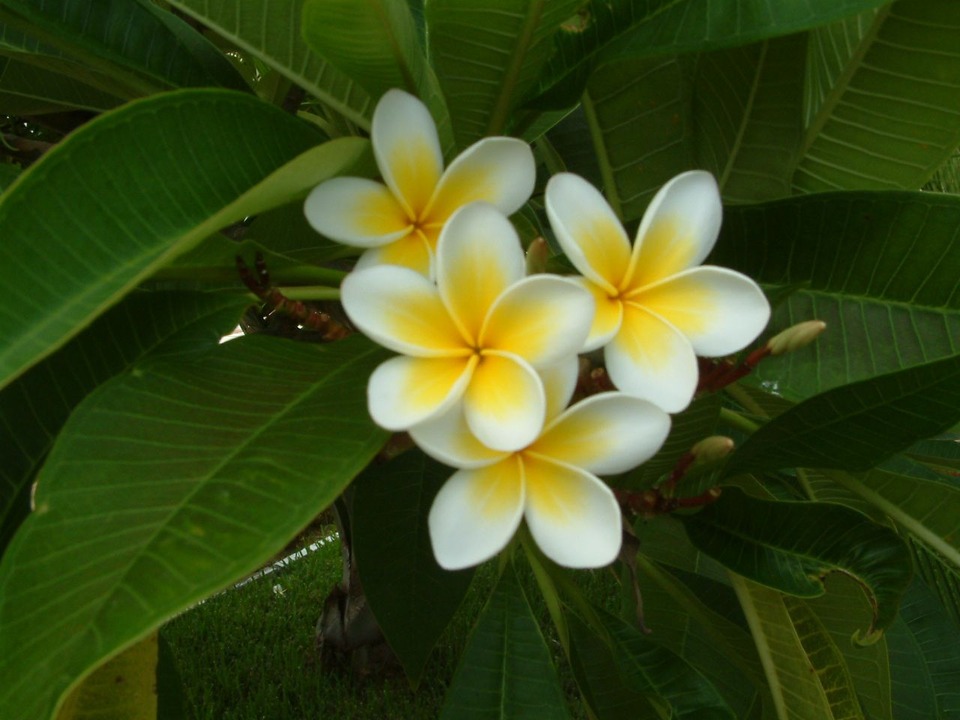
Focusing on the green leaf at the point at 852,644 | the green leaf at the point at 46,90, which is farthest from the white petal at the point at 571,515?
the green leaf at the point at 46,90

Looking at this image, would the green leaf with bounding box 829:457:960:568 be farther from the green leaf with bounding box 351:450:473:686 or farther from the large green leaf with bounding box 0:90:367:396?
the large green leaf with bounding box 0:90:367:396

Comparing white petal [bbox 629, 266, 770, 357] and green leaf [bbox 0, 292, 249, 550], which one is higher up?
white petal [bbox 629, 266, 770, 357]

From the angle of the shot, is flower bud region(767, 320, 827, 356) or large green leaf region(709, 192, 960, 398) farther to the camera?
large green leaf region(709, 192, 960, 398)

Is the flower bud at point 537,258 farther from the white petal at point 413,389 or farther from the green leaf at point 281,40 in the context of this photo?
the green leaf at point 281,40

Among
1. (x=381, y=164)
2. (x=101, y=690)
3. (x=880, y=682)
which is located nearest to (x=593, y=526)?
(x=381, y=164)

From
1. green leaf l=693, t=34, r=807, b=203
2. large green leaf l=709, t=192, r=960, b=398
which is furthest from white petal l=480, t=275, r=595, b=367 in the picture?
green leaf l=693, t=34, r=807, b=203
